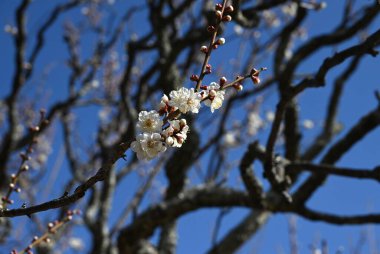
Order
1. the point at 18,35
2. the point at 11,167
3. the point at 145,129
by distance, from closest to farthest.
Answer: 1. the point at 145,129
2. the point at 18,35
3. the point at 11,167

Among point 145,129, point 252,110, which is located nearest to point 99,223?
point 145,129

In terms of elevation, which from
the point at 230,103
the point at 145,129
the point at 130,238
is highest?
the point at 230,103

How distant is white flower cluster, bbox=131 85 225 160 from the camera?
128cm

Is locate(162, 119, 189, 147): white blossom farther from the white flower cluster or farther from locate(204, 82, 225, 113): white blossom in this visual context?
locate(204, 82, 225, 113): white blossom

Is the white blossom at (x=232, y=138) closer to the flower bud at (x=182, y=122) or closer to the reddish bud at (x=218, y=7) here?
the reddish bud at (x=218, y=7)

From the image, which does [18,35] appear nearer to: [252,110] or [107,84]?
[107,84]

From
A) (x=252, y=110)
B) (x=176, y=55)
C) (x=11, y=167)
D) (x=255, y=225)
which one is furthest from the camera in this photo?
(x=252, y=110)

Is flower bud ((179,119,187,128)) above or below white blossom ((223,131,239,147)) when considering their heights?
below

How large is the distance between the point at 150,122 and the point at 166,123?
48 millimetres

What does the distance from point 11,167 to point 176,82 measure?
2816 mm

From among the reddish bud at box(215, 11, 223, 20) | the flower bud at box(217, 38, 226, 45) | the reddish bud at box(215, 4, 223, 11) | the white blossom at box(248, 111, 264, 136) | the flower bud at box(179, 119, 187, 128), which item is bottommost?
the flower bud at box(179, 119, 187, 128)

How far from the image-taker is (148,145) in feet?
4.32

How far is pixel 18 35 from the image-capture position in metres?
4.84

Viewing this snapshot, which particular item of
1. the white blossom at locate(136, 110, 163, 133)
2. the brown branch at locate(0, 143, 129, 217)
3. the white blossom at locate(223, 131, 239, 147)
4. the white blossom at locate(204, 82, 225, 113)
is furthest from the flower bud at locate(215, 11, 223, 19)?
the white blossom at locate(223, 131, 239, 147)
